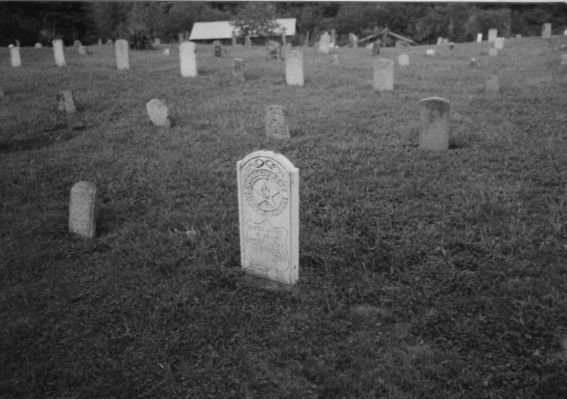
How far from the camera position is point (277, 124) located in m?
8.59

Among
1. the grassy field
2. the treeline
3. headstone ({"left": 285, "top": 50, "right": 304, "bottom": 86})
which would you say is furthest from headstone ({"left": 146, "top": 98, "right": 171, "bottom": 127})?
the treeline

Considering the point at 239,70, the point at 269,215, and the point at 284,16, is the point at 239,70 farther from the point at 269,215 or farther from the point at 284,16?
the point at 284,16

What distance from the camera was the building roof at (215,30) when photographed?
54.9m

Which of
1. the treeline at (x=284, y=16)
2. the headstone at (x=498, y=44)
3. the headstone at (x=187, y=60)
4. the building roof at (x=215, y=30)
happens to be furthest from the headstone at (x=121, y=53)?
the building roof at (x=215, y=30)

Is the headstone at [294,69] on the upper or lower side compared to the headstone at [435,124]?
upper

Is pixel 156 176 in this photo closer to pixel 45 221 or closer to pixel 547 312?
pixel 45 221

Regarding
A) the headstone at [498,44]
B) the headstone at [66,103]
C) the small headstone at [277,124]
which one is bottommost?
the small headstone at [277,124]

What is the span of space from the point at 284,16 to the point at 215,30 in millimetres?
12931

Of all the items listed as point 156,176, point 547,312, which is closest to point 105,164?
point 156,176

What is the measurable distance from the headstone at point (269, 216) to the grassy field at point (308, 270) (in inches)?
9.1

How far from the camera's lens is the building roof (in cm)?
5491

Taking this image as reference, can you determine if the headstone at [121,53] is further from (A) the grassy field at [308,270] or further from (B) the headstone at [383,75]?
(B) the headstone at [383,75]

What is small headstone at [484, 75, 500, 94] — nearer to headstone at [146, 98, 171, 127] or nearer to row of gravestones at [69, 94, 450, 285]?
headstone at [146, 98, 171, 127]

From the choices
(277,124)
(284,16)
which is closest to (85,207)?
(277,124)
